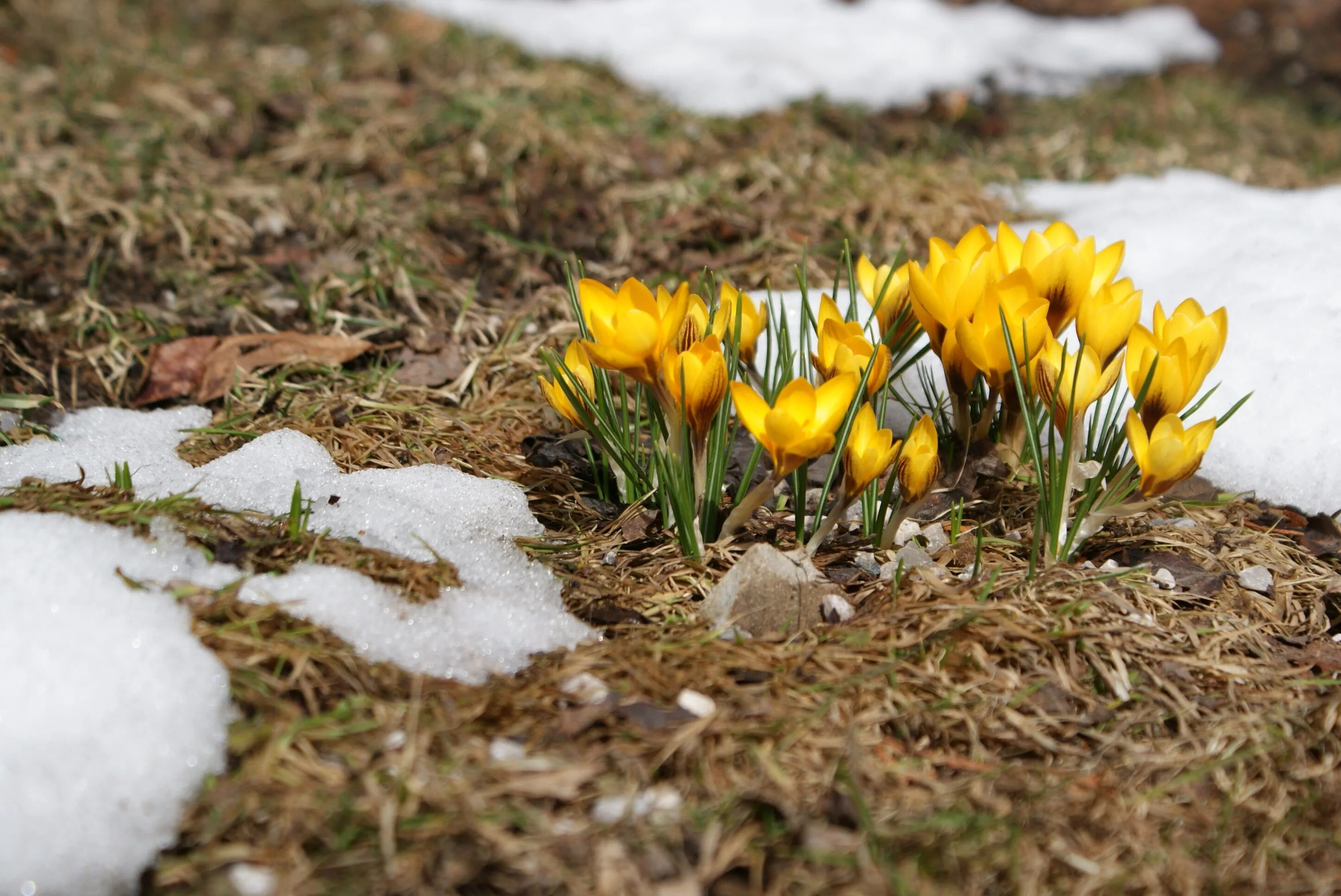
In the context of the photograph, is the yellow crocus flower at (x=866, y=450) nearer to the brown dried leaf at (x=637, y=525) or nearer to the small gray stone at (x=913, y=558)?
the small gray stone at (x=913, y=558)

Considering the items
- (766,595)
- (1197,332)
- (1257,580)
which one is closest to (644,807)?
(766,595)

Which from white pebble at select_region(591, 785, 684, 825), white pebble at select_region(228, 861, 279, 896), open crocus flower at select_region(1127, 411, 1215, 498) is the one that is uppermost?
open crocus flower at select_region(1127, 411, 1215, 498)

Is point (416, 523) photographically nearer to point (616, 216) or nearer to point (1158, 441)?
point (1158, 441)

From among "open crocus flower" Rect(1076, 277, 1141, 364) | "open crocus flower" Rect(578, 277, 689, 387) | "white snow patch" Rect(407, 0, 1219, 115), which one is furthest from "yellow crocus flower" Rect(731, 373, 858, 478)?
"white snow patch" Rect(407, 0, 1219, 115)

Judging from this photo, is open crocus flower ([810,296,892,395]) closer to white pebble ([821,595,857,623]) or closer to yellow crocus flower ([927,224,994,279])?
yellow crocus flower ([927,224,994,279])

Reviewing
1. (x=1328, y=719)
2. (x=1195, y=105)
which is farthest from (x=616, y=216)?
(x=1195, y=105)

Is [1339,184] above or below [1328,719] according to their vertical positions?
above
